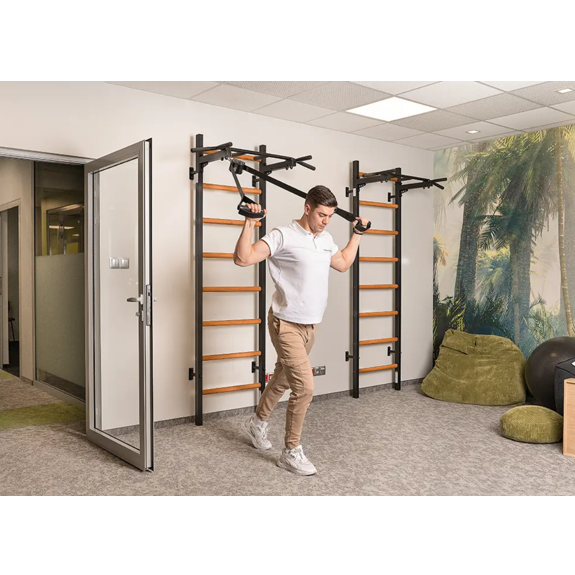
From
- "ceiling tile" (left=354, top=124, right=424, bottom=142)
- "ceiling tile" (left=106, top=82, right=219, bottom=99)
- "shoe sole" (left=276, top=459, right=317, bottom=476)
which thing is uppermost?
"ceiling tile" (left=106, top=82, right=219, bottom=99)

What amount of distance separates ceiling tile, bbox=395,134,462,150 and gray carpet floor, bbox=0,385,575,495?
2.77 metres

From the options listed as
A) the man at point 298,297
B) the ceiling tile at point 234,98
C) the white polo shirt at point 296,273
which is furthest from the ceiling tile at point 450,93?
the white polo shirt at point 296,273

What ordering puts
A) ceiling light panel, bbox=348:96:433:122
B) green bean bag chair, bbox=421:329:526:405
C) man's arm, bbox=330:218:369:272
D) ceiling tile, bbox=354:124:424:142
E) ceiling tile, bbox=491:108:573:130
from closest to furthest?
man's arm, bbox=330:218:369:272 < ceiling light panel, bbox=348:96:433:122 < ceiling tile, bbox=491:108:573:130 < green bean bag chair, bbox=421:329:526:405 < ceiling tile, bbox=354:124:424:142

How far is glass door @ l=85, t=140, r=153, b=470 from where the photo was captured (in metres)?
3.39

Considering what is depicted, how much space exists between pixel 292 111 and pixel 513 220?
2.46 metres

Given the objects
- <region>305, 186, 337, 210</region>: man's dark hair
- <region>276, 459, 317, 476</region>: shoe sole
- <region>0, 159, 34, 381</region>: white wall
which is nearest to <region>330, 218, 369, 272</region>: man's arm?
<region>305, 186, 337, 210</region>: man's dark hair

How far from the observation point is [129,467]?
11.4ft

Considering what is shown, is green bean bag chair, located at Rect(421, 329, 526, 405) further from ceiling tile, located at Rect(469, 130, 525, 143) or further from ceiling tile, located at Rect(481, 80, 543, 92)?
ceiling tile, located at Rect(481, 80, 543, 92)

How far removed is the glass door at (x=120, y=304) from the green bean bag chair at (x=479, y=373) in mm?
3099

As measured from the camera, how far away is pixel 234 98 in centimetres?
455

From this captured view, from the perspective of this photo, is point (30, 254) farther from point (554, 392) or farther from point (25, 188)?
point (554, 392)

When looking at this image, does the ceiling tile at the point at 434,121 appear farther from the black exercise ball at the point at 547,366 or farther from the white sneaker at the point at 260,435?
the white sneaker at the point at 260,435

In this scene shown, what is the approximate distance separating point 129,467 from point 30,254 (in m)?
3.53

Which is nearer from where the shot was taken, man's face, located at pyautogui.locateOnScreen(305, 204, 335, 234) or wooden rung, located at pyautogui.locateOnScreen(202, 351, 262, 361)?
man's face, located at pyautogui.locateOnScreen(305, 204, 335, 234)
